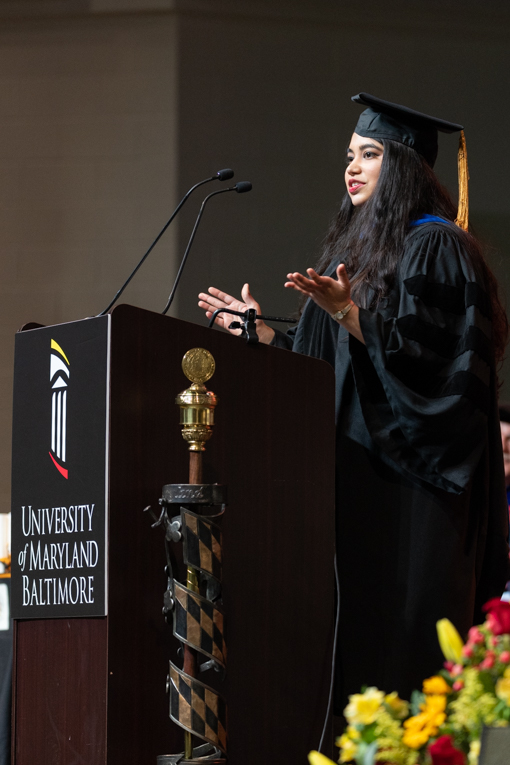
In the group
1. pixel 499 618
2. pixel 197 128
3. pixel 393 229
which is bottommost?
pixel 499 618

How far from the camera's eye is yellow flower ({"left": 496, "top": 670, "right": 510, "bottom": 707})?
2.40ft

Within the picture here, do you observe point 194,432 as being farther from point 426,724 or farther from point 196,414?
point 426,724

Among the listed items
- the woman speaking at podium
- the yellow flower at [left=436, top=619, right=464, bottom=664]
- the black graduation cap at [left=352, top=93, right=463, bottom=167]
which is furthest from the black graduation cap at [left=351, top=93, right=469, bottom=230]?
the yellow flower at [left=436, top=619, right=464, bottom=664]

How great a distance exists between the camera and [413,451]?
7.55ft

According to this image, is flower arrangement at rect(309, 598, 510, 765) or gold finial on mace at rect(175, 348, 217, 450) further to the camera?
gold finial on mace at rect(175, 348, 217, 450)

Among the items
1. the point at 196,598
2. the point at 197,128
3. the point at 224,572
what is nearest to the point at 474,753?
the point at 196,598

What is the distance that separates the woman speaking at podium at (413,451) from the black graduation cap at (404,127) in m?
0.30

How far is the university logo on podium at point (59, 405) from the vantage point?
1693mm

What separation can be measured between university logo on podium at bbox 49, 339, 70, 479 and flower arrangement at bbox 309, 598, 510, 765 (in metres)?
1.00

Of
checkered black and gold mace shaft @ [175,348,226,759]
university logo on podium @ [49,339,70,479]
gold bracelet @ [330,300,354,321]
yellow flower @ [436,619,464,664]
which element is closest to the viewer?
yellow flower @ [436,619,464,664]

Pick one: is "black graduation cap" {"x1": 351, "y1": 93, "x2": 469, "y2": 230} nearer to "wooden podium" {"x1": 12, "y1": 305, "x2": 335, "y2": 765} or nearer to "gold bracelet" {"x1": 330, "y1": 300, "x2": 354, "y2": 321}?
"gold bracelet" {"x1": 330, "y1": 300, "x2": 354, "y2": 321}

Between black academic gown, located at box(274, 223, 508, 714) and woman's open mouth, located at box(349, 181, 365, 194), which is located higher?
woman's open mouth, located at box(349, 181, 365, 194)

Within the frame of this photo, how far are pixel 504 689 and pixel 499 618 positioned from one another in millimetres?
55

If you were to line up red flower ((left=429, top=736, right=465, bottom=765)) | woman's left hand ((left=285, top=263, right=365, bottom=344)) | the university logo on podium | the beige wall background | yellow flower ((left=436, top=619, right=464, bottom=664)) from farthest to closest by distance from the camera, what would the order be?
the beige wall background < woman's left hand ((left=285, top=263, right=365, bottom=344)) < the university logo on podium < yellow flower ((left=436, top=619, right=464, bottom=664)) < red flower ((left=429, top=736, right=465, bottom=765))
